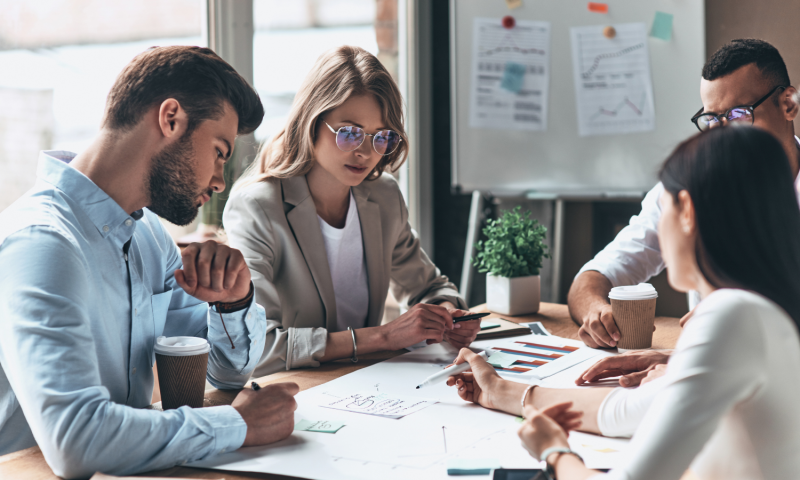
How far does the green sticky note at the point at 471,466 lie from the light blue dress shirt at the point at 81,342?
0.33m

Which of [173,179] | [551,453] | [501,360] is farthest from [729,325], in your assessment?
[173,179]

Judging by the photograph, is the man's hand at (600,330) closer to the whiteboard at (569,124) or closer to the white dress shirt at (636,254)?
the white dress shirt at (636,254)

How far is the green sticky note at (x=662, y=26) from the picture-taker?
2900 millimetres

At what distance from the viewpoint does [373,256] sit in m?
1.95

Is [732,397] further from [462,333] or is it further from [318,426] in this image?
[462,333]

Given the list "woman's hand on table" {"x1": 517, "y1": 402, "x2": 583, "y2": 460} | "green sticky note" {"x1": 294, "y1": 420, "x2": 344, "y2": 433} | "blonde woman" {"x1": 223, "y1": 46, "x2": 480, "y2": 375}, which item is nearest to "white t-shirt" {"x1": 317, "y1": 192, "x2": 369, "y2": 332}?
"blonde woman" {"x1": 223, "y1": 46, "x2": 480, "y2": 375}

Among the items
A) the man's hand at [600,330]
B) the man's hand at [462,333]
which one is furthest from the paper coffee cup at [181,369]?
the man's hand at [600,330]

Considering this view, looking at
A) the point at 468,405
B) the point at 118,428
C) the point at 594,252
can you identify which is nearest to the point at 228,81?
the point at 118,428

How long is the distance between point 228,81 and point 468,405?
0.76 metres

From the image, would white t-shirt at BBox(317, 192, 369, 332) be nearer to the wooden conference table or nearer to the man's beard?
the wooden conference table

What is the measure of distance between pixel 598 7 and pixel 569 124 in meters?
0.56

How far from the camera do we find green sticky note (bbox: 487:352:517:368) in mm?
1429

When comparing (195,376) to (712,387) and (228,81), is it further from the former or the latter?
(712,387)

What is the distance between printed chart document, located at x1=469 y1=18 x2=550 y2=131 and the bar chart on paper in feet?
5.93
